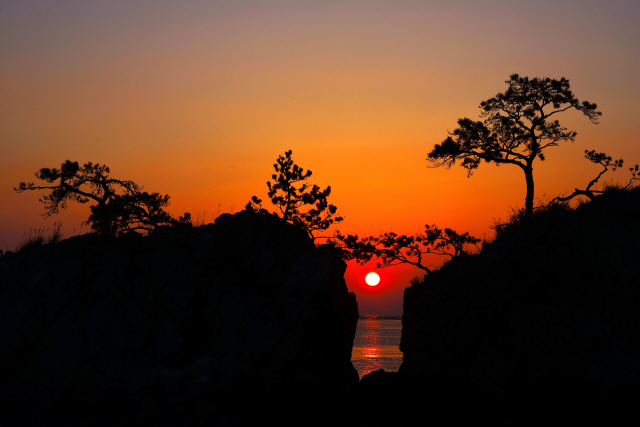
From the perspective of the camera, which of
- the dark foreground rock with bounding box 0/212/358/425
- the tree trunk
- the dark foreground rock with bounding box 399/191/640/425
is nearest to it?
the dark foreground rock with bounding box 0/212/358/425

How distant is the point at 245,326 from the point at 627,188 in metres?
20.0

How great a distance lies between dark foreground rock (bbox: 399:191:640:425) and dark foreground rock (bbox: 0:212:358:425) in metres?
6.73

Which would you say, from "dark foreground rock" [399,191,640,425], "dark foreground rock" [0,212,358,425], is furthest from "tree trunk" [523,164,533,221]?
"dark foreground rock" [0,212,358,425]

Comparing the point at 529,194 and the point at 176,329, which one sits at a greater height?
the point at 529,194

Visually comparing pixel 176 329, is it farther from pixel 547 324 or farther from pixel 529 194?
pixel 529 194

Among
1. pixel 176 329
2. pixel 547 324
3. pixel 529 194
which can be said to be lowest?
pixel 176 329

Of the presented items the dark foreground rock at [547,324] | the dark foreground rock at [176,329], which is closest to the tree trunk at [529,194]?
the dark foreground rock at [547,324]

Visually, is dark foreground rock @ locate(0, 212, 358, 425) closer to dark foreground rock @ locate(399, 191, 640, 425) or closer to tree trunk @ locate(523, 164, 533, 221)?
dark foreground rock @ locate(399, 191, 640, 425)

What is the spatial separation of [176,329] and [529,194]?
2156 centimetres

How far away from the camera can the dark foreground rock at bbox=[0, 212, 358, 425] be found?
17641 millimetres

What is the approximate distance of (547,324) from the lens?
76.7ft

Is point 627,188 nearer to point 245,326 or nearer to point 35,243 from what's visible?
point 245,326

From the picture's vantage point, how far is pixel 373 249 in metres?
44.3

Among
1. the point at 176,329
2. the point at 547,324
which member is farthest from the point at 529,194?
the point at 176,329
